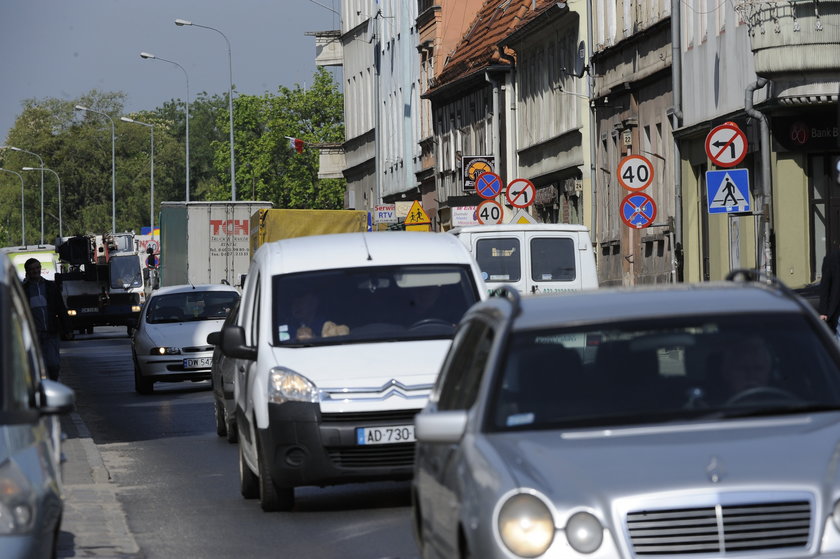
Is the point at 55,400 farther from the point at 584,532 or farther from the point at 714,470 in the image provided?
the point at 714,470

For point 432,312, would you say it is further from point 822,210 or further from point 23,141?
point 23,141

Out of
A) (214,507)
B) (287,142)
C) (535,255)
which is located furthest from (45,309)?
(287,142)

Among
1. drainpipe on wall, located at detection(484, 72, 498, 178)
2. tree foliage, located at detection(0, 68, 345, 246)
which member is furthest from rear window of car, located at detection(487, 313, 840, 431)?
tree foliage, located at detection(0, 68, 345, 246)

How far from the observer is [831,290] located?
64.6 feet

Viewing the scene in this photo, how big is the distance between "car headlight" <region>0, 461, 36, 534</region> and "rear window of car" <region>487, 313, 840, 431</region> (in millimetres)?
1774

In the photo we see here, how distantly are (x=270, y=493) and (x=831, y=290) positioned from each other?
8451 millimetres

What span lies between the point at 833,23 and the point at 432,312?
16.4m

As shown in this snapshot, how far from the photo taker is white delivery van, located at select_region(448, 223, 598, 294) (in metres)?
26.7

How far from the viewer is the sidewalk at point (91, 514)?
450 inches

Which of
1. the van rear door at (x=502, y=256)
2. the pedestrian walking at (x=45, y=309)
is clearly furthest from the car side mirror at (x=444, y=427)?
the van rear door at (x=502, y=256)

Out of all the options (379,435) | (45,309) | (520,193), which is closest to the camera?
(379,435)

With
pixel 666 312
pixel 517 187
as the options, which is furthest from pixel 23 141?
pixel 666 312

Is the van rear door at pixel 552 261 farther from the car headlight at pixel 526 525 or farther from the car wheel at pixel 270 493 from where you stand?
the car headlight at pixel 526 525

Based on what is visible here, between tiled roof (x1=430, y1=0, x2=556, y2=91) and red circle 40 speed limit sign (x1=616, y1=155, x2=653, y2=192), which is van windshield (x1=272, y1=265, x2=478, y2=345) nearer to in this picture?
red circle 40 speed limit sign (x1=616, y1=155, x2=653, y2=192)
